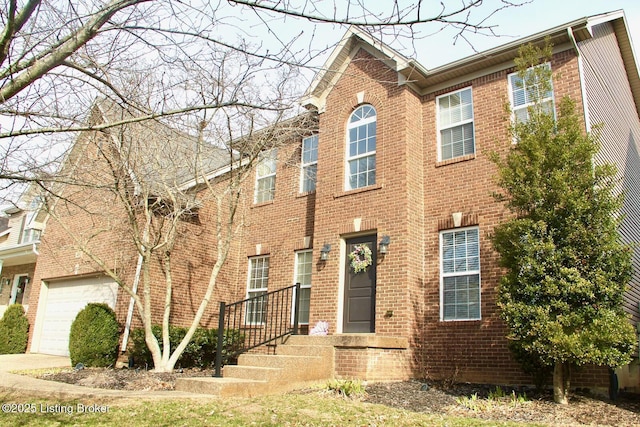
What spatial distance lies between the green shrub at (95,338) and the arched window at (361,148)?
20.0ft

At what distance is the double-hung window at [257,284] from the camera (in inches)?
506

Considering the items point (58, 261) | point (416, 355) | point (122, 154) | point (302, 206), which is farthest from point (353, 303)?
point (58, 261)

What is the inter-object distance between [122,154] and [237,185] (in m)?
2.52

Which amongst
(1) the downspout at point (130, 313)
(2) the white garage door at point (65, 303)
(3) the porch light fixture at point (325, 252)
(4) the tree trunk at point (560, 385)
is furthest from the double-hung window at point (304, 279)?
(4) the tree trunk at point (560, 385)

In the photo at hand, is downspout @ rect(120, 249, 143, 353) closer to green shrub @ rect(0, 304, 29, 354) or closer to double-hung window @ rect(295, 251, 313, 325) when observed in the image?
double-hung window @ rect(295, 251, 313, 325)

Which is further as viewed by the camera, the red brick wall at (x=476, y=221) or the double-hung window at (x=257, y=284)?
the double-hung window at (x=257, y=284)

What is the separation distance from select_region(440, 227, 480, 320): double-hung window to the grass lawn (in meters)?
3.43

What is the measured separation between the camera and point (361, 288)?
10.3 m

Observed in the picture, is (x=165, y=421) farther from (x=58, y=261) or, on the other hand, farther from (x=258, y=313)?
(x=58, y=261)

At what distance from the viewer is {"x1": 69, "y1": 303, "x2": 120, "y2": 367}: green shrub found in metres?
11.0

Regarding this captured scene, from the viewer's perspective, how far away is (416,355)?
9461 millimetres

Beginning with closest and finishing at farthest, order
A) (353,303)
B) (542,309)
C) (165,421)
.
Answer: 1. (165,421)
2. (542,309)
3. (353,303)

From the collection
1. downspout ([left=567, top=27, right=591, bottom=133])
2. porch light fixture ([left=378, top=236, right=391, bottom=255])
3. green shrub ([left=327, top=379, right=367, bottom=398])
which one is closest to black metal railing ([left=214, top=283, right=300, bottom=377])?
porch light fixture ([left=378, top=236, right=391, bottom=255])

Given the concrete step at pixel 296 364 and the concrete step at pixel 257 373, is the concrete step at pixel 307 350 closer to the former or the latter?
the concrete step at pixel 296 364
